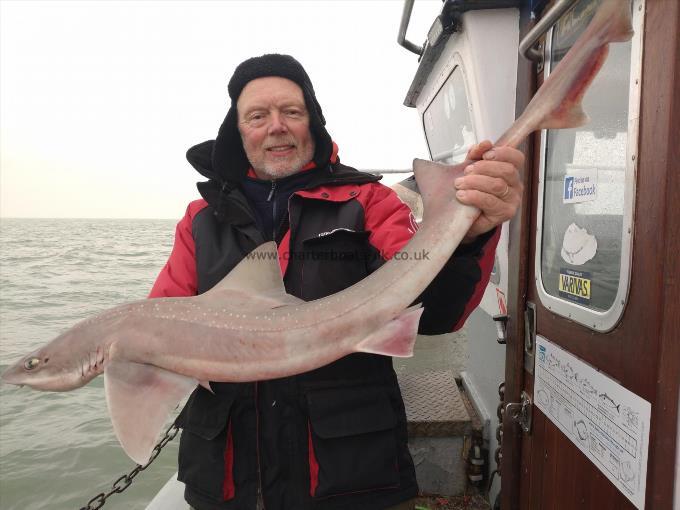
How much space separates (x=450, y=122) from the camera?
4148 mm

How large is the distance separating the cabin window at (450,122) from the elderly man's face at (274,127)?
4.24 feet

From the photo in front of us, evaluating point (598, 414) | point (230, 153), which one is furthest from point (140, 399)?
point (598, 414)

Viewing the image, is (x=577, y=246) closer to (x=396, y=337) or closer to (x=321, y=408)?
(x=396, y=337)

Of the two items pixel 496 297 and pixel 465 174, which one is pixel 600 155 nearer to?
pixel 465 174

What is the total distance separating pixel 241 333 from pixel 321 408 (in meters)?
0.64

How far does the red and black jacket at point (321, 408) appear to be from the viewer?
7.14ft

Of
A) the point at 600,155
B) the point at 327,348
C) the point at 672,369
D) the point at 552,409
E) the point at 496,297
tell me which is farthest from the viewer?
the point at 496,297

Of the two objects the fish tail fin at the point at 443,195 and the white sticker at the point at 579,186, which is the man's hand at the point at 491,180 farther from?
the white sticker at the point at 579,186

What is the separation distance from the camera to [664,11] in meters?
1.50

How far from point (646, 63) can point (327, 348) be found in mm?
1546

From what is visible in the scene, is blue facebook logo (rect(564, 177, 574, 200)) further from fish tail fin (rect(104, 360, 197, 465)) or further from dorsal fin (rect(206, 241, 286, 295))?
fish tail fin (rect(104, 360, 197, 465))

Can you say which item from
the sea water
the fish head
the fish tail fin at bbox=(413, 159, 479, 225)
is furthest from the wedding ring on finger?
the sea water

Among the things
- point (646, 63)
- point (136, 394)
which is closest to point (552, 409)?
point (646, 63)

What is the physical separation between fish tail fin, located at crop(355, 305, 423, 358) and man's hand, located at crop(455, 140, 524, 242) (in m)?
0.49
